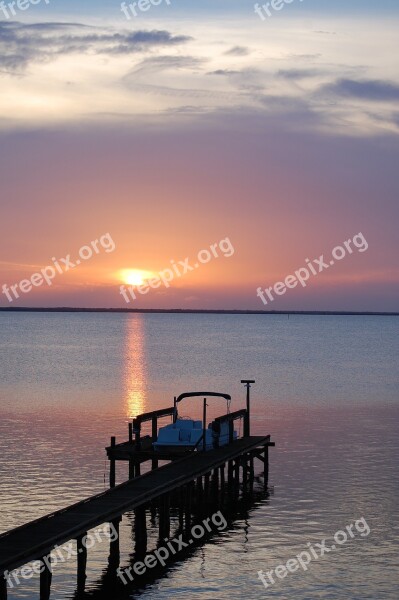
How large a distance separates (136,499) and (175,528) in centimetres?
467

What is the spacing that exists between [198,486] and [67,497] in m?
4.70

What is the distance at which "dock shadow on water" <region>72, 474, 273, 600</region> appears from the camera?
89.3 ft

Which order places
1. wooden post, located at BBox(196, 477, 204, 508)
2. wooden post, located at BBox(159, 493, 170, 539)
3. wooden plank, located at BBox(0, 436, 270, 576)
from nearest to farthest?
1. wooden plank, located at BBox(0, 436, 270, 576)
2. wooden post, located at BBox(159, 493, 170, 539)
3. wooden post, located at BBox(196, 477, 204, 508)

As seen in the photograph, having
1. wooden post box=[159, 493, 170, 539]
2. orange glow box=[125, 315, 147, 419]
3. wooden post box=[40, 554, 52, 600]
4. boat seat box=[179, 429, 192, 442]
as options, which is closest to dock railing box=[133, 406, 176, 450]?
boat seat box=[179, 429, 192, 442]

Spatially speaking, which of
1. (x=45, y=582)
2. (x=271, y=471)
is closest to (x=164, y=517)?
(x=45, y=582)

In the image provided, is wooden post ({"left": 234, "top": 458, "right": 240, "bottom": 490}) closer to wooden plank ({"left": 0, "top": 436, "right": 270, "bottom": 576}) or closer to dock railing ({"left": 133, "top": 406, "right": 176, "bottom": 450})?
wooden plank ({"left": 0, "top": 436, "right": 270, "bottom": 576})

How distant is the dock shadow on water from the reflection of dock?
0.05m

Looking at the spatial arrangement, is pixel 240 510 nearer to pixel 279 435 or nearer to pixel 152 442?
pixel 152 442

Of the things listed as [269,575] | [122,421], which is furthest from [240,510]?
[122,421]

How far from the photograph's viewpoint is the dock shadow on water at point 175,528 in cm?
2722

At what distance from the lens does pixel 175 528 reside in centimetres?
3325

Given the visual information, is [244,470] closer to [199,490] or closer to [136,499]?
[199,490]

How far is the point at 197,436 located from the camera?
39844 millimetres

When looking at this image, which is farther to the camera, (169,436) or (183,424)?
(183,424)
